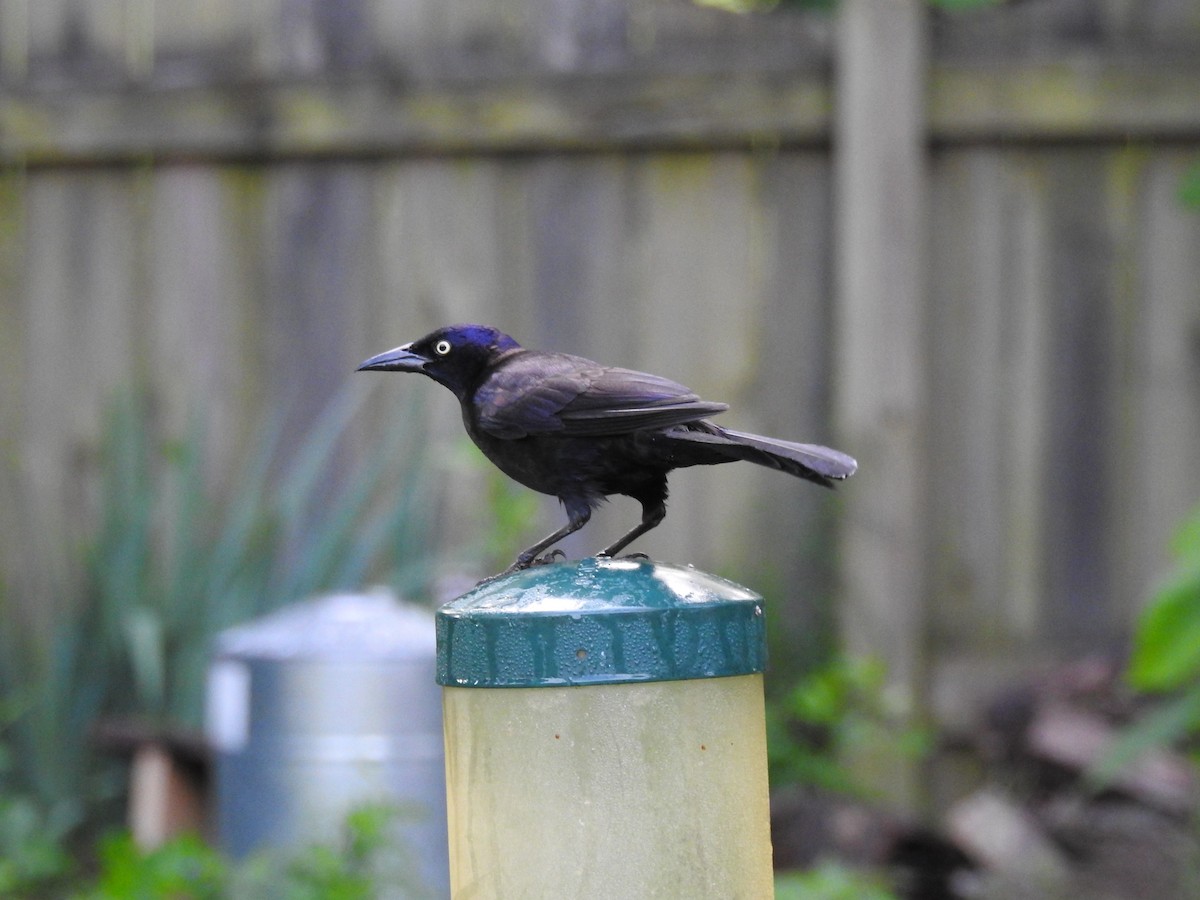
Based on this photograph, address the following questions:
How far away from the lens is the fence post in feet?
5.07

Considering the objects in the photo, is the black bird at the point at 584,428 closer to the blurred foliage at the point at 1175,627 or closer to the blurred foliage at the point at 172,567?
the blurred foliage at the point at 1175,627

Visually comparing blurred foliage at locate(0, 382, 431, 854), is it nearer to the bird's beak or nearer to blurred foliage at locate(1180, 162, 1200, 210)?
the bird's beak

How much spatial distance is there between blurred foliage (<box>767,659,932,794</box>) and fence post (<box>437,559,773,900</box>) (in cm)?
219

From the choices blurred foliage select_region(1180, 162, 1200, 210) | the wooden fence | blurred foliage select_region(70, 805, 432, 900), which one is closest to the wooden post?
the wooden fence

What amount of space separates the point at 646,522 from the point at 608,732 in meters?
0.55

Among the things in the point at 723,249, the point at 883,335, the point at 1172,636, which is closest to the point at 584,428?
the point at 1172,636

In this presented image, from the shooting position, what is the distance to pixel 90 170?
14.7ft

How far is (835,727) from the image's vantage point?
Result: 154 inches

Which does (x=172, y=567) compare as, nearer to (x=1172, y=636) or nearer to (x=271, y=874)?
(x=271, y=874)

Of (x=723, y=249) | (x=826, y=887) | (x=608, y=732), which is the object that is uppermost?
(x=723, y=249)

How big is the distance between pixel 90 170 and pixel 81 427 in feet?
2.47

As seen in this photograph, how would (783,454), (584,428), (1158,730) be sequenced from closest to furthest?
1. (783,454)
2. (584,428)
3. (1158,730)

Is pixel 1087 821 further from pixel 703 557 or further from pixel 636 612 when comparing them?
pixel 636 612

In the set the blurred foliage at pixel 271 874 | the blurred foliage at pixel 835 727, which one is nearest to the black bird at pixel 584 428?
the blurred foliage at pixel 271 874
